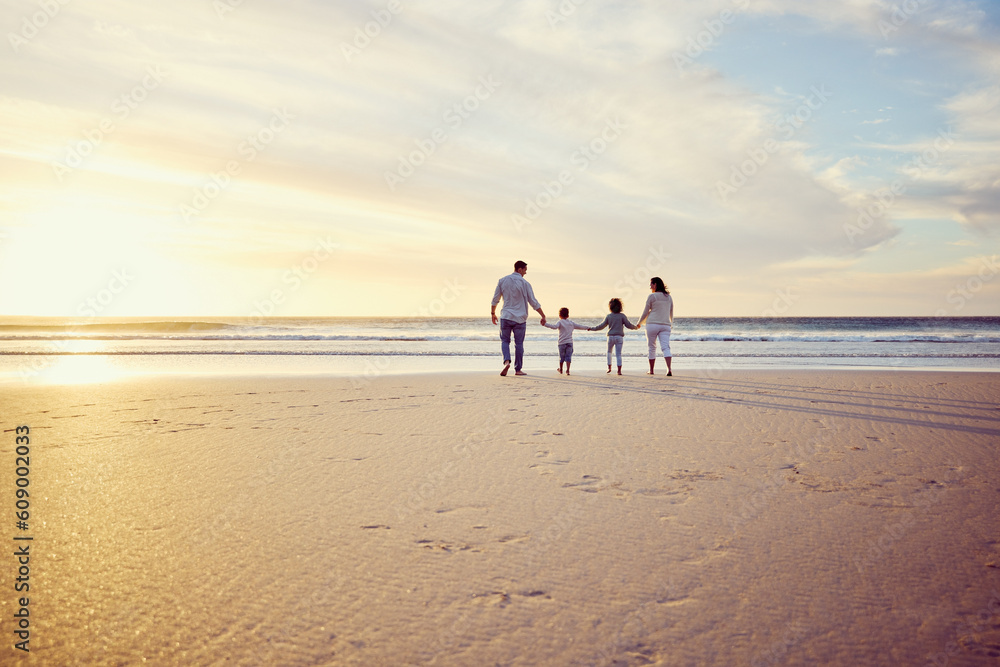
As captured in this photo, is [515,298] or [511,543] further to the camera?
[515,298]

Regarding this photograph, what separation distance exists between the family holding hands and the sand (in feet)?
16.9

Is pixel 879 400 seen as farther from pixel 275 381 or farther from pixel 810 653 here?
pixel 275 381

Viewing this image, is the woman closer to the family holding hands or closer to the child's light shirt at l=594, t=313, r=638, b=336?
the family holding hands

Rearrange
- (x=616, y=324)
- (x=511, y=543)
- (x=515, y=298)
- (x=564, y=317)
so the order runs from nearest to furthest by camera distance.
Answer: (x=511, y=543), (x=515, y=298), (x=616, y=324), (x=564, y=317)

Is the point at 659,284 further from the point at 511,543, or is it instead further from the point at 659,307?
the point at 511,543

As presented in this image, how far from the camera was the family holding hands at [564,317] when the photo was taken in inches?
424

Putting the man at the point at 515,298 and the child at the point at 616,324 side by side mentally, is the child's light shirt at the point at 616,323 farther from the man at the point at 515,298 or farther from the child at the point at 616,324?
the man at the point at 515,298

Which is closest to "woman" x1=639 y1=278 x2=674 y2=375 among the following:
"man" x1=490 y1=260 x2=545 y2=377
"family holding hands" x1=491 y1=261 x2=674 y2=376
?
"family holding hands" x1=491 y1=261 x2=674 y2=376

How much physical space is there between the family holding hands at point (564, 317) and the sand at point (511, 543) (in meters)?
5.16

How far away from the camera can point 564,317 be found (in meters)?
11.8

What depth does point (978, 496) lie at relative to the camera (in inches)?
136

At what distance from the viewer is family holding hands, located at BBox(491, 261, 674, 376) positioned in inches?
424

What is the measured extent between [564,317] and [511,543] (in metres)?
9.27

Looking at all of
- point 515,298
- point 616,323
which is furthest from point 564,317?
point 515,298
